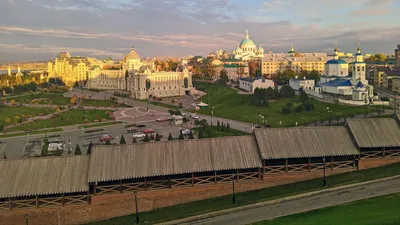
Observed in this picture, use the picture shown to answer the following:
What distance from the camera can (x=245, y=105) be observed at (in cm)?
6750

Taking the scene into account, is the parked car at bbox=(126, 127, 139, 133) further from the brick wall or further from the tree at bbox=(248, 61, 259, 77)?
→ the tree at bbox=(248, 61, 259, 77)

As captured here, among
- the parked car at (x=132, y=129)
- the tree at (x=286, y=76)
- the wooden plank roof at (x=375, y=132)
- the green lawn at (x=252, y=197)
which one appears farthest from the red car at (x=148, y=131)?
the tree at (x=286, y=76)

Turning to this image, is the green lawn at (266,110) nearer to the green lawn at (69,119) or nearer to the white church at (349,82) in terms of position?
the white church at (349,82)

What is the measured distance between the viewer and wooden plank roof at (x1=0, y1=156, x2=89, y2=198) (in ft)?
65.3

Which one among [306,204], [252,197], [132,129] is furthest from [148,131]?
[306,204]

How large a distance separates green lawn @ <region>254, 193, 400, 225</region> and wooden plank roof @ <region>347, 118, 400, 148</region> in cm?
530

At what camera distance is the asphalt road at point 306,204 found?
18.6 meters

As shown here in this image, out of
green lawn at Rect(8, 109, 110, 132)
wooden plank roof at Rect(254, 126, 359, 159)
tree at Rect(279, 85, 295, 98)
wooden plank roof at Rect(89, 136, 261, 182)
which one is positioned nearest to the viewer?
wooden plank roof at Rect(89, 136, 261, 182)

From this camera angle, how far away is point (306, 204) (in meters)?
19.6

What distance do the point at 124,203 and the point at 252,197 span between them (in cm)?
720

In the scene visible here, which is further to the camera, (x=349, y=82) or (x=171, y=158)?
(x=349, y=82)

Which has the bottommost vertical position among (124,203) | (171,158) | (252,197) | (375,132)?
(124,203)

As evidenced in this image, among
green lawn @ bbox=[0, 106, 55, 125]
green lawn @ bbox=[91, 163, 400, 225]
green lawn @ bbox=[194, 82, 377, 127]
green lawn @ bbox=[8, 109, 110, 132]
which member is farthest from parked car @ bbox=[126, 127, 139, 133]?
green lawn @ bbox=[91, 163, 400, 225]

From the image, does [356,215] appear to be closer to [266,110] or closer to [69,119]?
[266,110]
